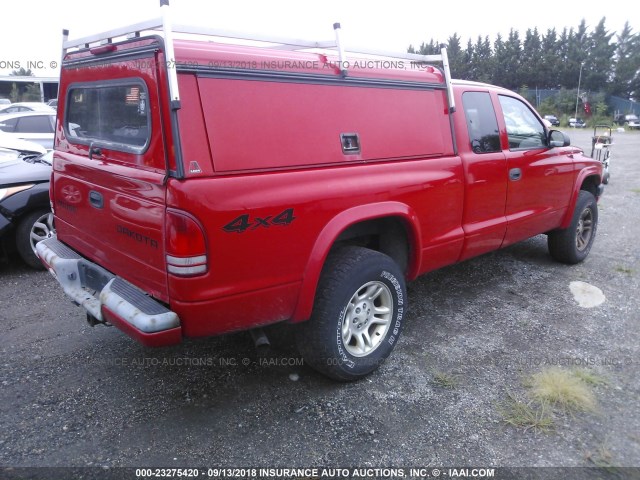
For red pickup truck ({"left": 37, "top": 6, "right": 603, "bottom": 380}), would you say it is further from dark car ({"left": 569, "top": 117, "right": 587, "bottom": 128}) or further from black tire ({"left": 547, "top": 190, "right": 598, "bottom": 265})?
dark car ({"left": 569, "top": 117, "right": 587, "bottom": 128})

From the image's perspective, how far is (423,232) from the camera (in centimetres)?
346

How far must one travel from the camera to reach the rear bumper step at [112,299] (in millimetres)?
2406

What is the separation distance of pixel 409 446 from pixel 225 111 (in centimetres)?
195

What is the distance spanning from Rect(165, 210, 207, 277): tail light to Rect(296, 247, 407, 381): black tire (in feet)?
2.71

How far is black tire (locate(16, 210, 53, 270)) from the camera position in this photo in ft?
16.2

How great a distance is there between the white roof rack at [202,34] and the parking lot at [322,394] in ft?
5.78

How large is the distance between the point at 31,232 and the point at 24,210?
229 mm

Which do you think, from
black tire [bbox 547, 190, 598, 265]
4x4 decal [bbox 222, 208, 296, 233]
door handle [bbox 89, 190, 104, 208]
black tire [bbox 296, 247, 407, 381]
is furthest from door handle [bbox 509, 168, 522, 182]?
door handle [bbox 89, 190, 104, 208]

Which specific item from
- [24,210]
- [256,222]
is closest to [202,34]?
[256,222]

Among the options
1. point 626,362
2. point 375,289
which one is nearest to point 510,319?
point 626,362

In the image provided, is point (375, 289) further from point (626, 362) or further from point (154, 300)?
point (626, 362)

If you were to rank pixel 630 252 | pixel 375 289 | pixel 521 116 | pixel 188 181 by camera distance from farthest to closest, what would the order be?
pixel 630 252
pixel 521 116
pixel 375 289
pixel 188 181

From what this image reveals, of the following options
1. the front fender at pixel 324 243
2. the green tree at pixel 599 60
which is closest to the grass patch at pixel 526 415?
the front fender at pixel 324 243

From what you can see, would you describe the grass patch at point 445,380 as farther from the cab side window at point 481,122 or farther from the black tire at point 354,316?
the cab side window at point 481,122
